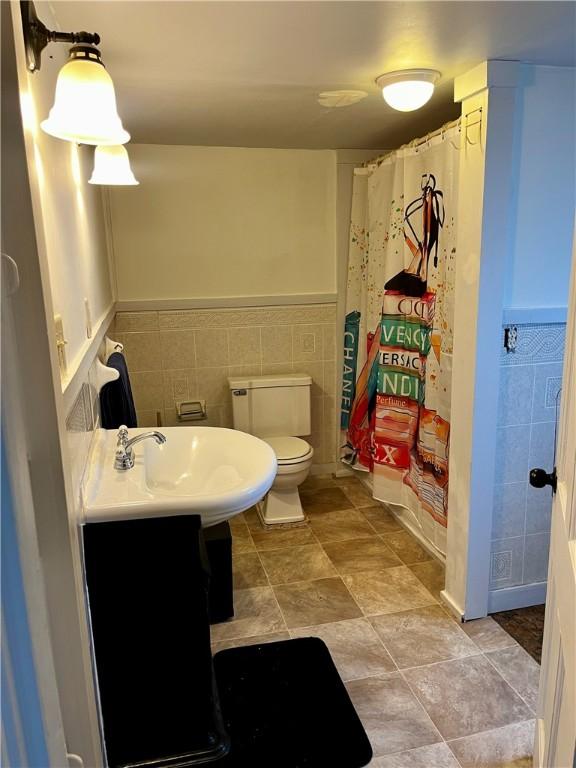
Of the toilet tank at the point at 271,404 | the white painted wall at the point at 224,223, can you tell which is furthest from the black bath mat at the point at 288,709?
the white painted wall at the point at 224,223

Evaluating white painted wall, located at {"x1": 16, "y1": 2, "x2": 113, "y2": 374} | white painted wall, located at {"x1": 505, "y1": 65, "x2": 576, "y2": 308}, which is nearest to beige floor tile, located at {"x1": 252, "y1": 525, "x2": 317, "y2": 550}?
white painted wall, located at {"x1": 16, "y1": 2, "x2": 113, "y2": 374}

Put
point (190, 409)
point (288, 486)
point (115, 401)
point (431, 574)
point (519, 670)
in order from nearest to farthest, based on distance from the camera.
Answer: point (519, 670) → point (115, 401) → point (431, 574) → point (288, 486) → point (190, 409)

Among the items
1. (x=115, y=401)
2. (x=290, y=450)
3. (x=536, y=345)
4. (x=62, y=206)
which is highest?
(x=62, y=206)

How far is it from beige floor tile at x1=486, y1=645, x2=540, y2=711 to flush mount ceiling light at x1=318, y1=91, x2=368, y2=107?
2.19 m

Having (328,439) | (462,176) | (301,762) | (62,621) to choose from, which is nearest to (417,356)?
(462,176)

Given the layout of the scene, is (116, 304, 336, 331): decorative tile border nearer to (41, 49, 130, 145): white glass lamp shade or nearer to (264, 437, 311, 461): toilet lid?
(264, 437, 311, 461): toilet lid

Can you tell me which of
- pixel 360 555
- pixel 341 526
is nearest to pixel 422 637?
pixel 360 555

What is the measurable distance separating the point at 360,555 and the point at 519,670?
97cm

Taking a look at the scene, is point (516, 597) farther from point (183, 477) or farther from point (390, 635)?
point (183, 477)

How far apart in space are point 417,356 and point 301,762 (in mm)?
1732

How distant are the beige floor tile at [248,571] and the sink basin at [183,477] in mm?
853

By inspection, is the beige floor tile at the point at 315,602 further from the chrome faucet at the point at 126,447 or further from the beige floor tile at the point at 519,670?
the chrome faucet at the point at 126,447

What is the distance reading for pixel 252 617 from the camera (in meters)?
2.40

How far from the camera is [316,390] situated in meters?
3.67
